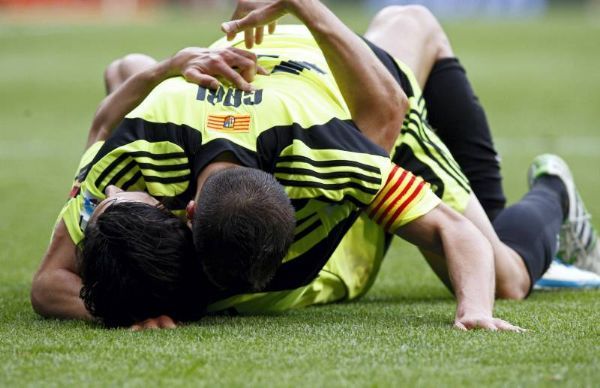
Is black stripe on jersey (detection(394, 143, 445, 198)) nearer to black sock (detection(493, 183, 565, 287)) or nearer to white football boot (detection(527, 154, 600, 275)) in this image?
black sock (detection(493, 183, 565, 287))

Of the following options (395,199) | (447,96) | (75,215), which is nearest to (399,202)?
(395,199)

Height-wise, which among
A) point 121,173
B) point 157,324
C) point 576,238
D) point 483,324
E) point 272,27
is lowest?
point 576,238

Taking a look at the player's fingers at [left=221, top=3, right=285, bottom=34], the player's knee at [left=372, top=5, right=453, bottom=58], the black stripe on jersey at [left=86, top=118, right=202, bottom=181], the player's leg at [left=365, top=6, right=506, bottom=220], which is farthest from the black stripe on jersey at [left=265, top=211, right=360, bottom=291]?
the player's knee at [left=372, top=5, right=453, bottom=58]

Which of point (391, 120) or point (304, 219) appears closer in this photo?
point (304, 219)

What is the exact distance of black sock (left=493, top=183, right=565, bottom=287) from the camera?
3955 millimetres

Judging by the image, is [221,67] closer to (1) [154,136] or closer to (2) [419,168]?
(1) [154,136]

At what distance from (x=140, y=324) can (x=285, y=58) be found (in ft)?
3.36

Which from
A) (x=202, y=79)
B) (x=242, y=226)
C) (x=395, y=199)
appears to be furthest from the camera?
(x=202, y=79)

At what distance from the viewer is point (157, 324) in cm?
309

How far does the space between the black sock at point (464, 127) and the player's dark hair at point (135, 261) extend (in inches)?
64.6

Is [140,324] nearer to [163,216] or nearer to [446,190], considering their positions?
[163,216]

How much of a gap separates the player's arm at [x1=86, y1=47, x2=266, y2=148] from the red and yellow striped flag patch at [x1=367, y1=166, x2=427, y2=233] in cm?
52

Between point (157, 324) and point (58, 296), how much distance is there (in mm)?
387

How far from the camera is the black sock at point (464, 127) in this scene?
4.34 m
